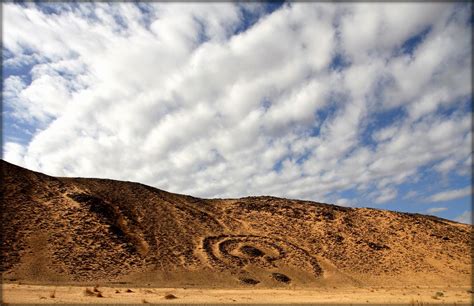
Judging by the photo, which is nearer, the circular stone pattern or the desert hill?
the desert hill

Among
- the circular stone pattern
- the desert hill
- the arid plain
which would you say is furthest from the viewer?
the circular stone pattern

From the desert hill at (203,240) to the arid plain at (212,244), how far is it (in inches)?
5.5

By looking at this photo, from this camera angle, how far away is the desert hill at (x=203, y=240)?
4034cm

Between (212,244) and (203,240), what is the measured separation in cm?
131

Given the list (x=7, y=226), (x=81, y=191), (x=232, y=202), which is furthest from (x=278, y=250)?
(x=7, y=226)

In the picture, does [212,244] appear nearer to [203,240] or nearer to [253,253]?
[203,240]

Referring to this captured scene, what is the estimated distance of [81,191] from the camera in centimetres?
5225

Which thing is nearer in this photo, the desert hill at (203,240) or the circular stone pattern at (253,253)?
the desert hill at (203,240)

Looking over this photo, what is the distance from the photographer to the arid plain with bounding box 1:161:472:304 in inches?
1505

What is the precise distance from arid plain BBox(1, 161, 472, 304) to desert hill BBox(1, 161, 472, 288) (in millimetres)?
140

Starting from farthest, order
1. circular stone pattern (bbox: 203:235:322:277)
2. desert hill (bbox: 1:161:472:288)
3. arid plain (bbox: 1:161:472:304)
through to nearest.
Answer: circular stone pattern (bbox: 203:235:322:277) < desert hill (bbox: 1:161:472:288) < arid plain (bbox: 1:161:472:304)

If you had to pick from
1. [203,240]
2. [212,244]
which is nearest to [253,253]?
[212,244]

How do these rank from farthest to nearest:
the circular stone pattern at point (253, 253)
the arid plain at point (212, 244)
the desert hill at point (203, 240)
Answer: the circular stone pattern at point (253, 253)
the desert hill at point (203, 240)
the arid plain at point (212, 244)

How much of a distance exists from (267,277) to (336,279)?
333 inches
